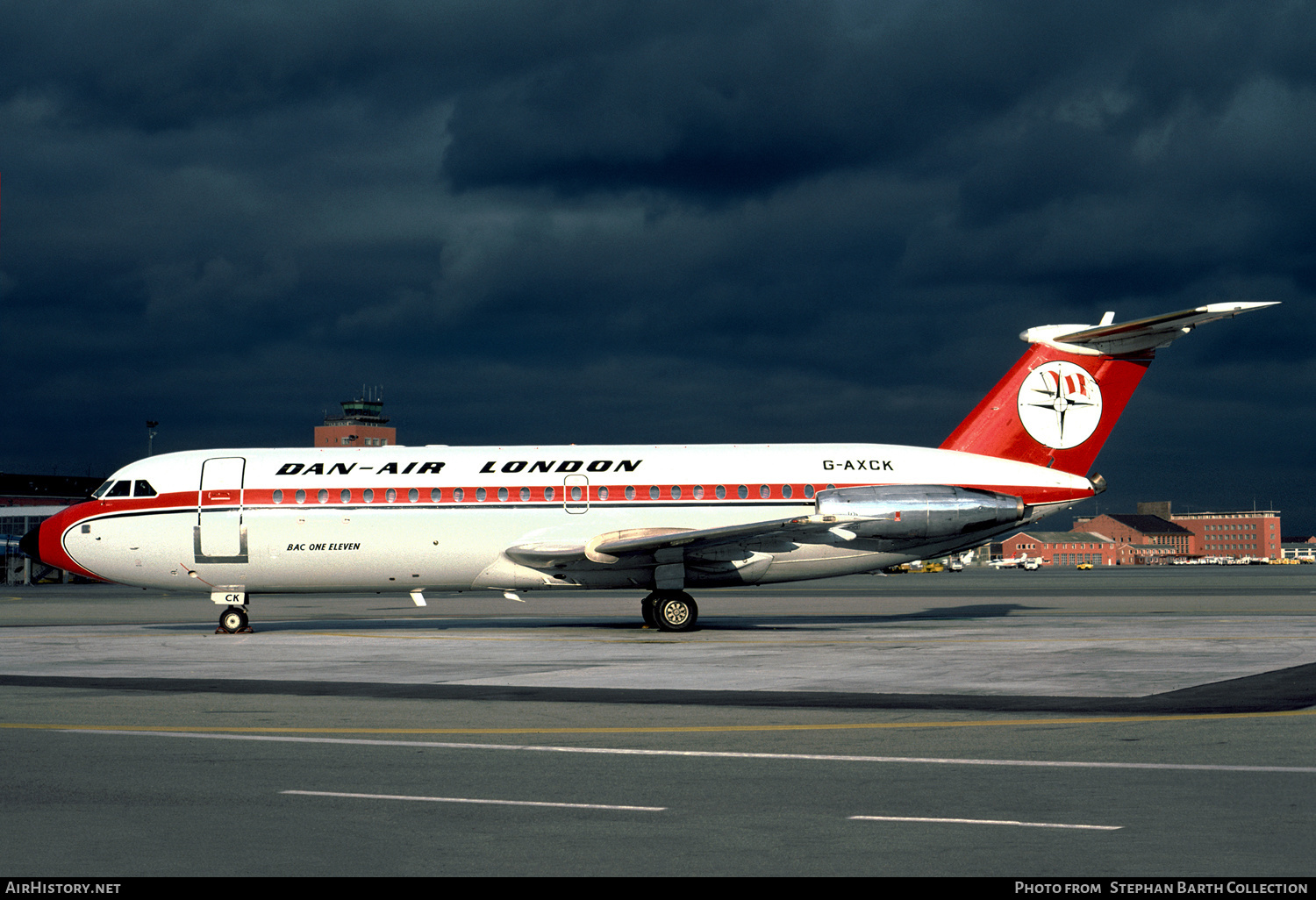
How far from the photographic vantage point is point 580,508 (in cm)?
3059

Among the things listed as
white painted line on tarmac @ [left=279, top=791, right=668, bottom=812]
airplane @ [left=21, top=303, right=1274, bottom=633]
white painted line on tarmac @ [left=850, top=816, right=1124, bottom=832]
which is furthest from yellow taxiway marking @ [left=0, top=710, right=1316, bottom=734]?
airplane @ [left=21, top=303, right=1274, bottom=633]

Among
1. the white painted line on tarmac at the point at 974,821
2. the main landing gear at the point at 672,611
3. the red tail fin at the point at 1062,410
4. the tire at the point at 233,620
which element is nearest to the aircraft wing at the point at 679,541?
the main landing gear at the point at 672,611

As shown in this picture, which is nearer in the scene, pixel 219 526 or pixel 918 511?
pixel 918 511

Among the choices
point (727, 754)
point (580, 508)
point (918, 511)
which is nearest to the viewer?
point (727, 754)

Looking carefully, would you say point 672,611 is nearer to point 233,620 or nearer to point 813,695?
point 233,620

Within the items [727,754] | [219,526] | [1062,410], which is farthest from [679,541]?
[727,754]

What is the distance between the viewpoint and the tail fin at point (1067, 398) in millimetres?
32094

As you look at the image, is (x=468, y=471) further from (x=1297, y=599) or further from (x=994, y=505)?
(x=1297, y=599)

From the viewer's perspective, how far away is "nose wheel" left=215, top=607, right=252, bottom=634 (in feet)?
103

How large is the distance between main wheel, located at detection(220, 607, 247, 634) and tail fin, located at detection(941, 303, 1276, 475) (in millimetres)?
19236

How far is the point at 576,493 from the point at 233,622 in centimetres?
935

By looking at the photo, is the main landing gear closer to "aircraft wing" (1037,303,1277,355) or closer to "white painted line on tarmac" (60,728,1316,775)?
"aircraft wing" (1037,303,1277,355)

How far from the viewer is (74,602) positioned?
54375 mm
